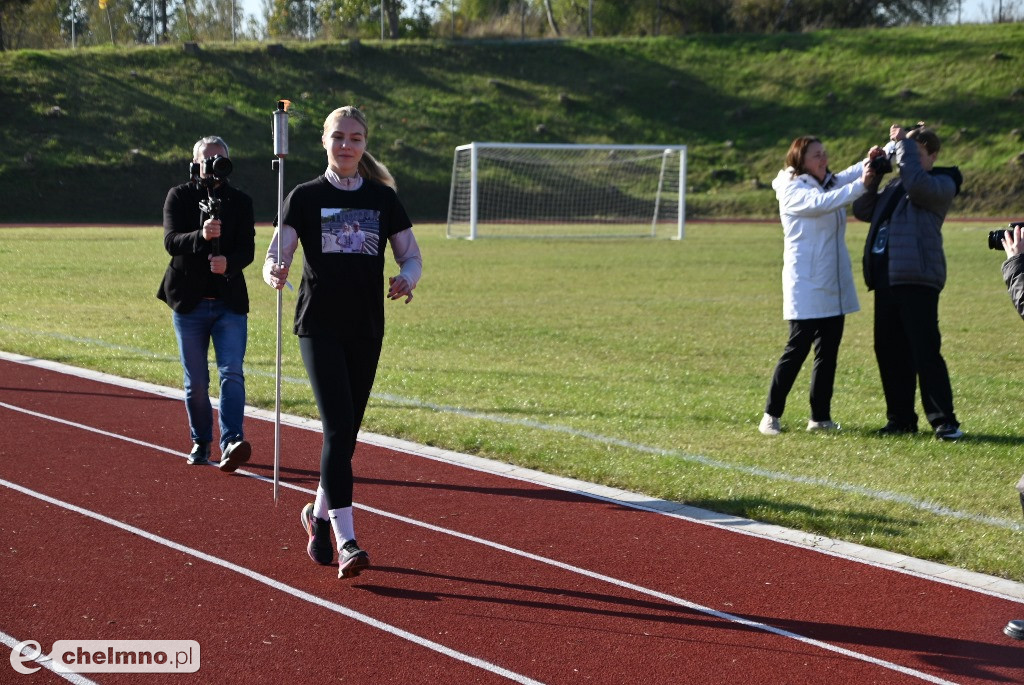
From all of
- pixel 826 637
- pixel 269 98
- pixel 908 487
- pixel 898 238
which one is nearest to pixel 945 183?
pixel 898 238

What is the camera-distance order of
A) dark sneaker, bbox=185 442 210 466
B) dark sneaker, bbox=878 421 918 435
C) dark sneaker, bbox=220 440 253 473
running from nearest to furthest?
1. dark sneaker, bbox=220 440 253 473
2. dark sneaker, bbox=185 442 210 466
3. dark sneaker, bbox=878 421 918 435

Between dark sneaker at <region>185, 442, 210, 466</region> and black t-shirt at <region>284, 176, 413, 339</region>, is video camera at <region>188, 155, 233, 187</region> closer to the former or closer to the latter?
dark sneaker at <region>185, 442, 210, 466</region>

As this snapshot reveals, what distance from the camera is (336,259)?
17.4 ft

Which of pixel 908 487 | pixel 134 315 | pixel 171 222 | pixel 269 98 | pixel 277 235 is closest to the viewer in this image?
pixel 277 235

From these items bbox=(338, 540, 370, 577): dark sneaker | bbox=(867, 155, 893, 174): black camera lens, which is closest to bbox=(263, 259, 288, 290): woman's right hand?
bbox=(338, 540, 370, 577): dark sneaker

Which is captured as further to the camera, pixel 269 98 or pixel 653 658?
pixel 269 98

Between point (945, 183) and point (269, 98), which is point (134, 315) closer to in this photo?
point (945, 183)

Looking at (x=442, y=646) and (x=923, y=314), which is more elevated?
(x=923, y=314)

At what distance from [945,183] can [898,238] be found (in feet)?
1.50

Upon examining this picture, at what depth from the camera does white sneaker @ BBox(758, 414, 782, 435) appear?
332 inches

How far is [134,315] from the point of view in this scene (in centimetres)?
1562

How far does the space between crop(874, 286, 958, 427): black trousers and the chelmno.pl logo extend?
214 inches

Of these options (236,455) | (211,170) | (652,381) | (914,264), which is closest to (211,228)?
(211,170)

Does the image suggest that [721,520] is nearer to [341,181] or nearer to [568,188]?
[341,181]
